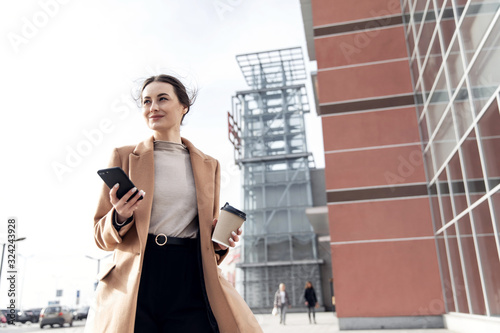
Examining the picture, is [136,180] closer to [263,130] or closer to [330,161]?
[330,161]

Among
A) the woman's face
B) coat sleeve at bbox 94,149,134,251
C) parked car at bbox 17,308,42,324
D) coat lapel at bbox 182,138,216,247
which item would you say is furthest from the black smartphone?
parked car at bbox 17,308,42,324

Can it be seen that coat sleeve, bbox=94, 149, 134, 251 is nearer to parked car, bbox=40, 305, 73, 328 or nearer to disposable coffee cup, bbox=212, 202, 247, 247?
disposable coffee cup, bbox=212, 202, 247, 247

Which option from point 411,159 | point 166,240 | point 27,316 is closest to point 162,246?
point 166,240

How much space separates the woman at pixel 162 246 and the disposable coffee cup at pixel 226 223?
0.05m

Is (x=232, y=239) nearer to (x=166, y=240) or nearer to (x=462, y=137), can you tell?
(x=166, y=240)

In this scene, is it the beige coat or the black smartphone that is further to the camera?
the beige coat

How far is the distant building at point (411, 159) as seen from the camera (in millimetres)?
7539

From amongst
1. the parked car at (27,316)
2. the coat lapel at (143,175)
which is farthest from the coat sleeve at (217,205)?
the parked car at (27,316)

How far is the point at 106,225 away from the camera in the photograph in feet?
6.41

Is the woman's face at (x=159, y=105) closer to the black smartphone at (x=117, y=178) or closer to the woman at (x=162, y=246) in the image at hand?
the woman at (x=162, y=246)

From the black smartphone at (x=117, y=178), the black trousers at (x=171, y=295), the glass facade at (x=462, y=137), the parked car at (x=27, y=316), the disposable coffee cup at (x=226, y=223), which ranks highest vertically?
the glass facade at (x=462, y=137)

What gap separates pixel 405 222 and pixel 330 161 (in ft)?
8.97

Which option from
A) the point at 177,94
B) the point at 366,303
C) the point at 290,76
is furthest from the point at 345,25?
the point at 290,76

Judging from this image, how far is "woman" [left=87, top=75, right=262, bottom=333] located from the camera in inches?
75.3
